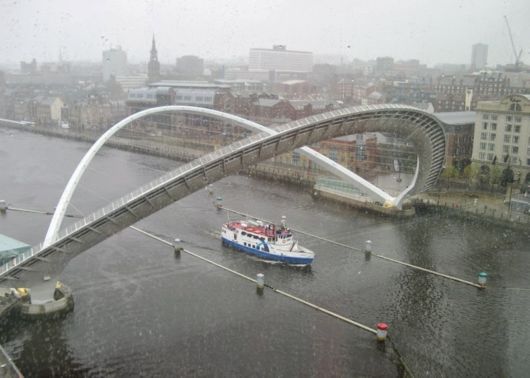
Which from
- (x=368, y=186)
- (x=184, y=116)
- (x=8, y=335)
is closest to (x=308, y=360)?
(x=8, y=335)

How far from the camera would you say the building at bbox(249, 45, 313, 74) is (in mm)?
49719

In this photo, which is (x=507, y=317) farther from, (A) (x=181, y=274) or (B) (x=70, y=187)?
(B) (x=70, y=187)

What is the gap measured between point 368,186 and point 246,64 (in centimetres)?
3781

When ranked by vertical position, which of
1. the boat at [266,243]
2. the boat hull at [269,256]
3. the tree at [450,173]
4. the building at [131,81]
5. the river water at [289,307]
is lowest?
the river water at [289,307]

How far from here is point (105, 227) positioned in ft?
33.4

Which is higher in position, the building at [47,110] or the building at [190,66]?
the building at [190,66]

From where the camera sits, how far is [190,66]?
61.7 metres

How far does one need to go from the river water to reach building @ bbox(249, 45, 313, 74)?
3365 centimetres

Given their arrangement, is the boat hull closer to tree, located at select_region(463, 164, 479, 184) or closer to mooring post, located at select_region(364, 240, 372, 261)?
mooring post, located at select_region(364, 240, 372, 261)

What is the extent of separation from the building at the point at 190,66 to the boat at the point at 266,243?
47.5 metres

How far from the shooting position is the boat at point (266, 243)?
43.9 feet

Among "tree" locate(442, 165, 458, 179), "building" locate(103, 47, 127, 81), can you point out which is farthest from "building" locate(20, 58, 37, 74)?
"tree" locate(442, 165, 458, 179)

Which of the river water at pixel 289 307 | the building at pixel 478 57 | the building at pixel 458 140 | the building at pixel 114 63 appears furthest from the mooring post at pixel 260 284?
the building at pixel 114 63

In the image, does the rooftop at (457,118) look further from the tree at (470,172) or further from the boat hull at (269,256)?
the boat hull at (269,256)
